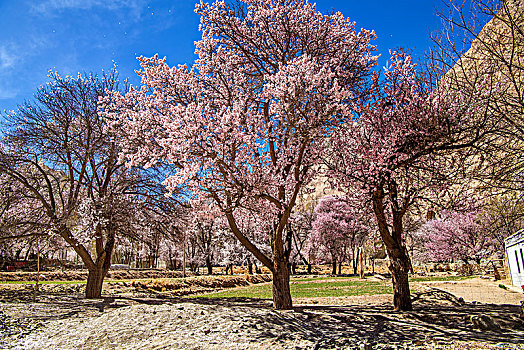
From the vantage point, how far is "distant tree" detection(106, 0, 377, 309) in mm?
8758

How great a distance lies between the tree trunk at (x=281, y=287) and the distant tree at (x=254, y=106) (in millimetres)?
30

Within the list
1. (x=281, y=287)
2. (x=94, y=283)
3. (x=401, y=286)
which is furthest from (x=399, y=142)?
(x=94, y=283)

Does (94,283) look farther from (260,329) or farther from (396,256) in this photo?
(396,256)

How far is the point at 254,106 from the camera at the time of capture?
38.5ft

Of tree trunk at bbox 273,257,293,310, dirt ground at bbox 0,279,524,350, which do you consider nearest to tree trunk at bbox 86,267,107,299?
dirt ground at bbox 0,279,524,350

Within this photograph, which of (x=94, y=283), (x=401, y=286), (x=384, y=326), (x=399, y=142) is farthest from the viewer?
(x=94, y=283)

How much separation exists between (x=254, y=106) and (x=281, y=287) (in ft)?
20.6

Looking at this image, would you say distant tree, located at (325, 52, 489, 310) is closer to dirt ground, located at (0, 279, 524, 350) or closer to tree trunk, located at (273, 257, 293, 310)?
dirt ground, located at (0, 279, 524, 350)

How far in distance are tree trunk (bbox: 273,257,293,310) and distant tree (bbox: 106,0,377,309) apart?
3 centimetres

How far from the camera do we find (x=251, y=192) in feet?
29.0

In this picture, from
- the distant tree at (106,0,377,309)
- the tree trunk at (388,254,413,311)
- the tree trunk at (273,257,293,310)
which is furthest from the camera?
the tree trunk at (273,257,293,310)

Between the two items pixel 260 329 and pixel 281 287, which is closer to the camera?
pixel 260 329

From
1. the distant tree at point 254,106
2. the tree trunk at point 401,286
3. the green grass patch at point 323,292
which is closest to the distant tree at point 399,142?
the tree trunk at point 401,286

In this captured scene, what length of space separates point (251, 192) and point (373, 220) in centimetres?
826
